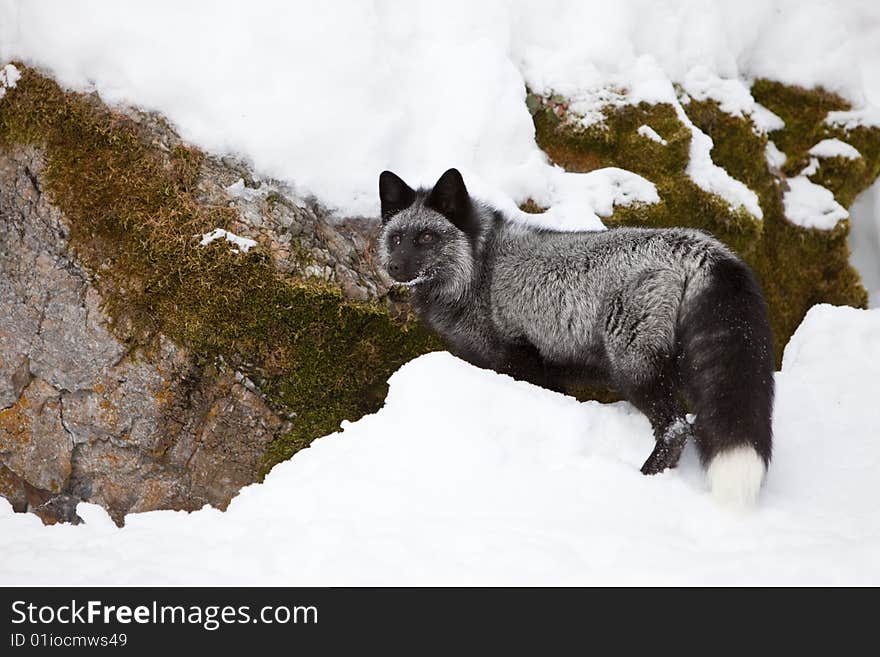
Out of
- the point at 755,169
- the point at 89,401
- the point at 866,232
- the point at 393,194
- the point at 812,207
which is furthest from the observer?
the point at 866,232

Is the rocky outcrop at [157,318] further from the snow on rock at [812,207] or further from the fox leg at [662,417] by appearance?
the snow on rock at [812,207]

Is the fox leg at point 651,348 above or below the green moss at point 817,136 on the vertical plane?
below

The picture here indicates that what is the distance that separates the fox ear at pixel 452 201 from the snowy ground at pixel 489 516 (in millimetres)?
1672

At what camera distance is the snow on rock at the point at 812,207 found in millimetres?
9062

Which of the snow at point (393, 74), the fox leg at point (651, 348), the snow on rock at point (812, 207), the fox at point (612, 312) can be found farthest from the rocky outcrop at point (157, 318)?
the snow on rock at point (812, 207)

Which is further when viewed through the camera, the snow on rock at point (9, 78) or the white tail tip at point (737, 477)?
the snow on rock at point (9, 78)

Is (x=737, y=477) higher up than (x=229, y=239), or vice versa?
(x=229, y=239)

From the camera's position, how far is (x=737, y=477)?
4289 mm

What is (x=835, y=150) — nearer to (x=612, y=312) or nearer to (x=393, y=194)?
(x=612, y=312)

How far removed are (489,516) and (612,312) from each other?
197 centimetres

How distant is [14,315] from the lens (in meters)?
6.73

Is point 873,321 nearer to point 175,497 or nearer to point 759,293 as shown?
point 759,293

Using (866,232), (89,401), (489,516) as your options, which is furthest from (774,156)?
(89,401)

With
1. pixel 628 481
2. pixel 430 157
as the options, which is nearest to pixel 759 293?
pixel 628 481
